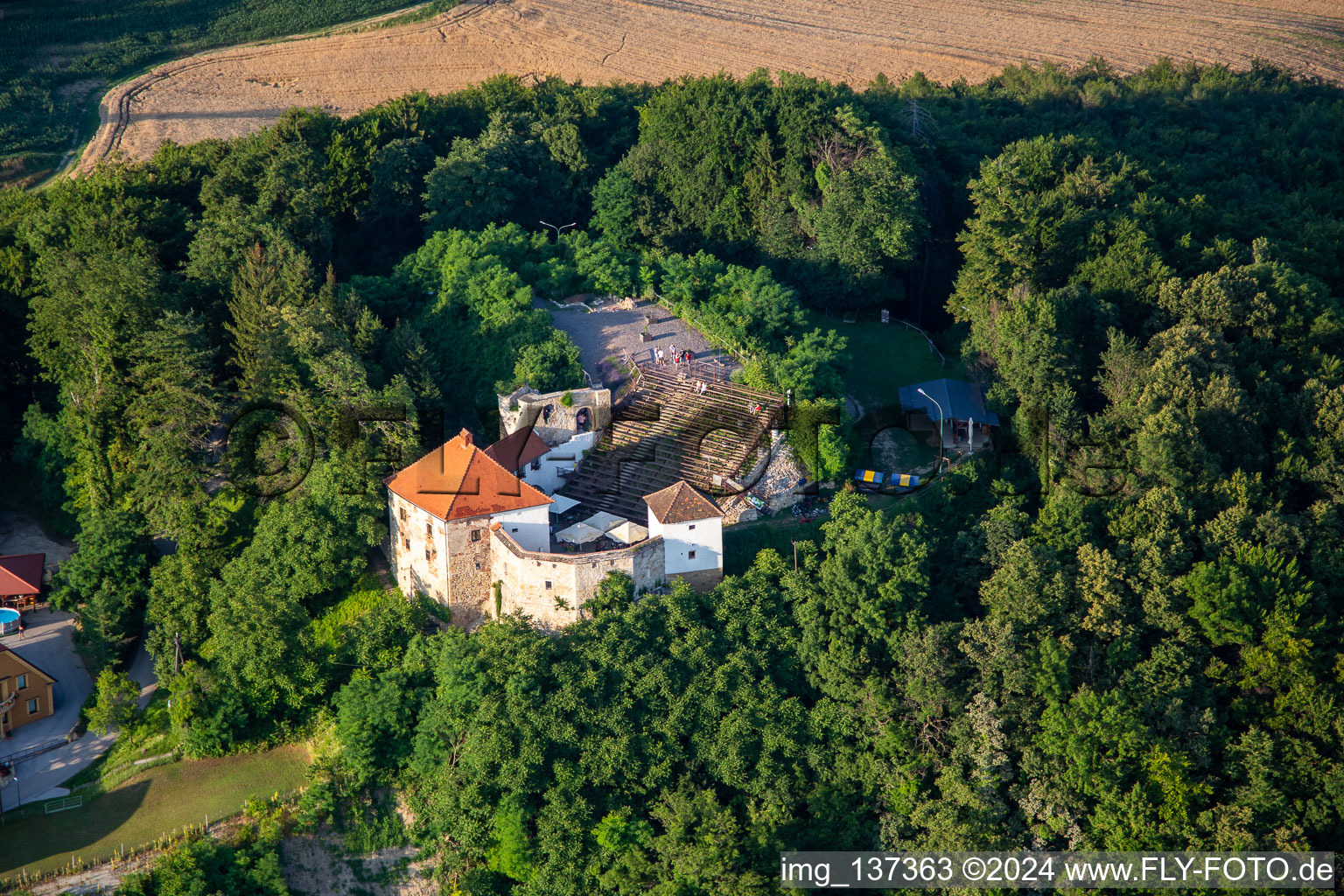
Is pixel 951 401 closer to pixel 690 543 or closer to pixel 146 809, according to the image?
pixel 690 543

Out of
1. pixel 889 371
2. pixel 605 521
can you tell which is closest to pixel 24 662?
pixel 605 521

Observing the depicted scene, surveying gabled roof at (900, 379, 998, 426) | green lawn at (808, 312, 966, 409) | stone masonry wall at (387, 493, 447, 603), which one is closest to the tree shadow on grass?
stone masonry wall at (387, 493, 447, 603)

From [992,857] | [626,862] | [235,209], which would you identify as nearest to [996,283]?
[992,857]

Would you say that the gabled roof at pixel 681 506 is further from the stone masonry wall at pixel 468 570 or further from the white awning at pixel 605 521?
the stone masonry wall at pixel 468 570

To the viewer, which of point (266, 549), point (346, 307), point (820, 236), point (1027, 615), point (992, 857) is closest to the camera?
point (992, 857)

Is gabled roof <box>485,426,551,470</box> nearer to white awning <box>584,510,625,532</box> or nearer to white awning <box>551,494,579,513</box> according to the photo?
white awning <box>551,494,579,513</box>

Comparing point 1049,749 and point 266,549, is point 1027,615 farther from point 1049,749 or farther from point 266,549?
point 266,549
